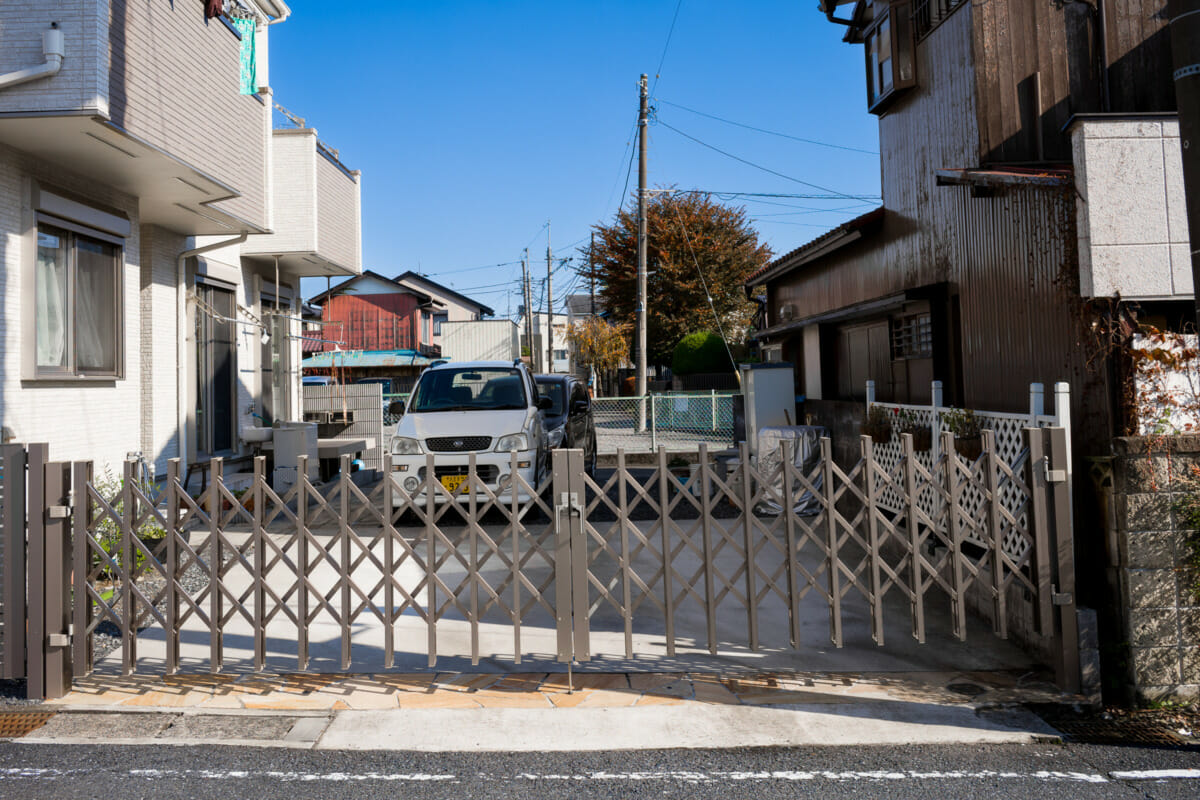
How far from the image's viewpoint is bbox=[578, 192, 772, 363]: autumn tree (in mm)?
30844

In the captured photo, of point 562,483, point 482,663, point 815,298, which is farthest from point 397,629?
point 815,298

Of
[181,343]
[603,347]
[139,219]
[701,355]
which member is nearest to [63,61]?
[139,219]

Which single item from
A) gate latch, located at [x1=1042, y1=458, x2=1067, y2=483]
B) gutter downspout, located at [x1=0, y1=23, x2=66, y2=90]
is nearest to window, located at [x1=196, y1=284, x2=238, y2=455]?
gutter downspout, located at [x1=0, y1=23, x2=66, y2=90]

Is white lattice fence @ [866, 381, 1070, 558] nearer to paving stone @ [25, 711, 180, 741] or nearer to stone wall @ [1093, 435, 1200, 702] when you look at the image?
stone wall @ [1093, 435, 1200, 702]

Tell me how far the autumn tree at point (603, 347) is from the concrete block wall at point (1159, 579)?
34.8 m

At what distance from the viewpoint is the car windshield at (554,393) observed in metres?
11.8

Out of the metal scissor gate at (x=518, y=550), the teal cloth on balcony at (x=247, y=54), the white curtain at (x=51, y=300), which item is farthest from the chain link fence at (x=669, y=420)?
the metal scissor gate at (x=518, y=550)

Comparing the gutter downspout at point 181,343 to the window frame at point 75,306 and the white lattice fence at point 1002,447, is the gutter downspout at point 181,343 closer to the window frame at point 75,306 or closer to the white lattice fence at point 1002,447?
the window frame at point 75,306

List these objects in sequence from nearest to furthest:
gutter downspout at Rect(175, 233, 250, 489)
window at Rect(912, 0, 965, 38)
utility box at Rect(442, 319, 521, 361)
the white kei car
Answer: window at Rect(912, 0, 965, 38) < the white kei car < gutter downspout at Rect(175, 233, 250, 489) < utility box at Rect(442, 319, 521, 361)

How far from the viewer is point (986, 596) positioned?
5.46m

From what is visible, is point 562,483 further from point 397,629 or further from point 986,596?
point 986,596

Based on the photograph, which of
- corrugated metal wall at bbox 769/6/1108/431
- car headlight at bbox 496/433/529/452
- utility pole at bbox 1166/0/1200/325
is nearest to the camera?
utility pole at bbox 1166/0/1200/325

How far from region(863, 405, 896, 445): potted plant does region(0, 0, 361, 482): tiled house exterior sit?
7.20m

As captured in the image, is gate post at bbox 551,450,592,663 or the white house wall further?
the white house wall
